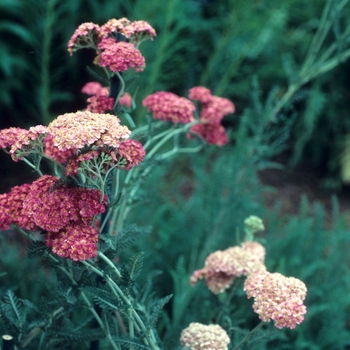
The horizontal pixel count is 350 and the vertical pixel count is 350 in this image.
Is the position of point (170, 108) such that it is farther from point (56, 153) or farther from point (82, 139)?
point (82, 139)

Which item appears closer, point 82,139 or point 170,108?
point 82,139

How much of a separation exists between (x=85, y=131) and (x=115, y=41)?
295 millimetres

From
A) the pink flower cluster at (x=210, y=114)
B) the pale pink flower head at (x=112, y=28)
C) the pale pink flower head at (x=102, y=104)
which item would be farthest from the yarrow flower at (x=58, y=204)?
the pink flower cluster at (x=210, y=114)

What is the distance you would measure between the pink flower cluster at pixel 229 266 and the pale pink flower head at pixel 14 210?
15.8 inches

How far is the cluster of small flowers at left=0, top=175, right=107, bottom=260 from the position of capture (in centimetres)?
79

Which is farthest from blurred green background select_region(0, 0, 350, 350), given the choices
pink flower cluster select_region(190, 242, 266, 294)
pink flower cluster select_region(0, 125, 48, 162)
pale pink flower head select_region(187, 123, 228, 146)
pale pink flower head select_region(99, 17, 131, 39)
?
pink flower cluster select_region(0, 125, 48, 162)

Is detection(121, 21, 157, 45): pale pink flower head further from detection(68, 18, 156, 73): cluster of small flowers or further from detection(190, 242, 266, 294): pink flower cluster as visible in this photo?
detection(190, 242, 266, 294): pink flower cluster

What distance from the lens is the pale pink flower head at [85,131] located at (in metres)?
0.75

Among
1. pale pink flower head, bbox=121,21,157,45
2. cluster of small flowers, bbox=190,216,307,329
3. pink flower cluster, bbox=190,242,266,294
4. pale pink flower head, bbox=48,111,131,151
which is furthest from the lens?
pink flower cluster, bbox=190,242,266,294

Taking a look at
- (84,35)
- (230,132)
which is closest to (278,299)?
(84,35)

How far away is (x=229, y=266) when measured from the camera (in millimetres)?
1059

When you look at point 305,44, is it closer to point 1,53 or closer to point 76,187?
point 1,53

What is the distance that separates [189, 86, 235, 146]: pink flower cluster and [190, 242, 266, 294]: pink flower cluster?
0.28 m

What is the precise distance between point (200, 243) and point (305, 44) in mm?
2369
